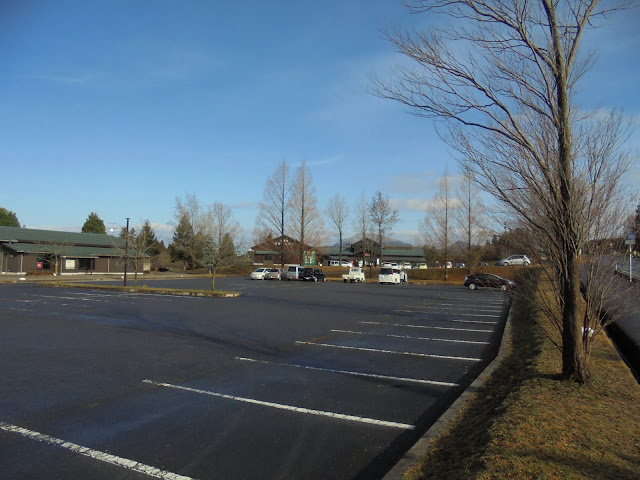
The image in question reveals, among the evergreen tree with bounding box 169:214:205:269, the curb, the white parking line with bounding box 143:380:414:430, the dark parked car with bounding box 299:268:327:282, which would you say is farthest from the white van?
the white parking line with bounding box 143:380:414:430

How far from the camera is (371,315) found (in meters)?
16.3

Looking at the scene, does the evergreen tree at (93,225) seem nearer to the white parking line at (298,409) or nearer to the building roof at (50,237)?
the building roof at (50,237)

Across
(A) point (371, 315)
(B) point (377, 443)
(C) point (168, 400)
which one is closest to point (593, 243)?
(B) point (377, 443)

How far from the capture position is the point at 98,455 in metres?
4.38

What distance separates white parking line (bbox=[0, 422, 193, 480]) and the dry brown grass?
215 cm

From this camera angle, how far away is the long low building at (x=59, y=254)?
4797 cm

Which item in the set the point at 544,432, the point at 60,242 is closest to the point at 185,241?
the point at 60,242

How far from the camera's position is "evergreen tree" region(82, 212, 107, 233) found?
88875mm

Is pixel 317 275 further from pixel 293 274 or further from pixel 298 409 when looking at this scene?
pixel 298 409

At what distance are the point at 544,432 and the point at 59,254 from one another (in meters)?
49.1

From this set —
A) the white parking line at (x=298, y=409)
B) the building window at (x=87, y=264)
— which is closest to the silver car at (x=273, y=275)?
the building window at (x=87, y=264)

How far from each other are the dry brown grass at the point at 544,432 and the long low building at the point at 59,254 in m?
44.8

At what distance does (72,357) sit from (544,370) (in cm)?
833

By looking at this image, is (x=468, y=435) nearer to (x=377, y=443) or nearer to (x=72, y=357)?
(x=377, y=443)
